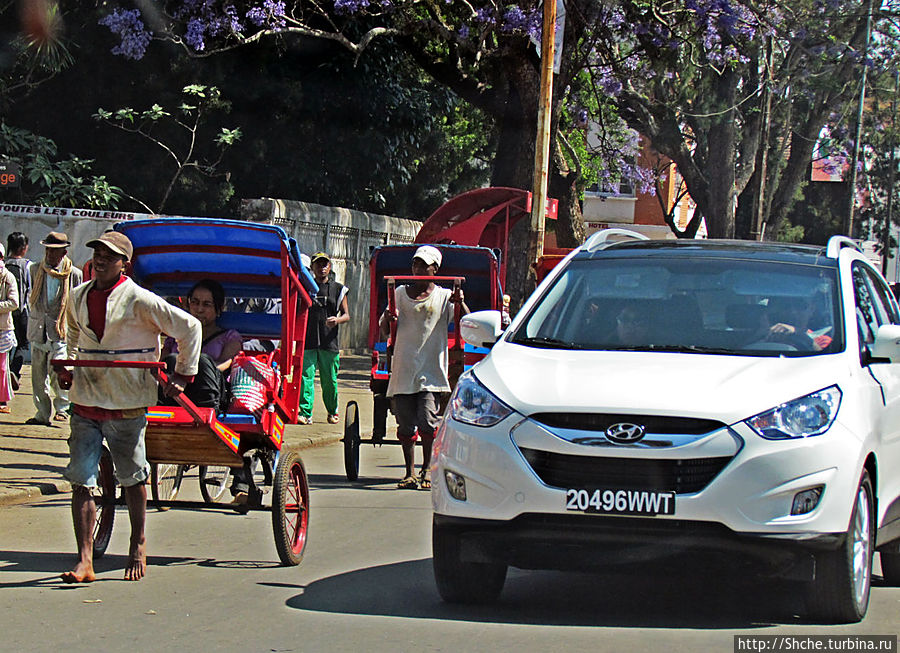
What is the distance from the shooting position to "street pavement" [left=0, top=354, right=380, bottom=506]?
10266 mm

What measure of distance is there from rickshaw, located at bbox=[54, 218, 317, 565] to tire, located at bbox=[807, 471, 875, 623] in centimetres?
298

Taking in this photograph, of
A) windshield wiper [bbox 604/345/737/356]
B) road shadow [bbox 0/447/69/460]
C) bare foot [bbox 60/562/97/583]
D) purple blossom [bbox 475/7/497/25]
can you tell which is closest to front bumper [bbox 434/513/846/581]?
windshield wiper [bbox 604/345/737/356]

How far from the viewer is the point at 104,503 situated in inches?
302

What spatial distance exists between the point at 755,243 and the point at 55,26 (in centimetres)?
1653

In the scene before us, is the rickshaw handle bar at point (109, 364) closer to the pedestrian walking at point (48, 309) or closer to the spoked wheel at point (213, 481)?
the spoked wheel at point (213, 481)

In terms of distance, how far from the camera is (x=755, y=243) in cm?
749

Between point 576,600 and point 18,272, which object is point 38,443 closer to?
point 18,272

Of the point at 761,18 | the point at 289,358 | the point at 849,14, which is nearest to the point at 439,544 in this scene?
the point at 289,358

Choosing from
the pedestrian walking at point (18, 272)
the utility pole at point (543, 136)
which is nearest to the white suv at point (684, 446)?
the pedestrian walking at point (18, 272)

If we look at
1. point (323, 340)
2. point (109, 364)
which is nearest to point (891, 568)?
point (109, 364)

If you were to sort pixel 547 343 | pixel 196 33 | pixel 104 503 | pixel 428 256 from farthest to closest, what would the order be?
1. pixel 196 33
2. pixel 428 256
3. pixel 104 503
4. pixel 547 343

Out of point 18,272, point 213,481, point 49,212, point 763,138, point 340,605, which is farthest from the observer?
point 763,138

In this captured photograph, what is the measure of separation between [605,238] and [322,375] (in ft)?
26.1

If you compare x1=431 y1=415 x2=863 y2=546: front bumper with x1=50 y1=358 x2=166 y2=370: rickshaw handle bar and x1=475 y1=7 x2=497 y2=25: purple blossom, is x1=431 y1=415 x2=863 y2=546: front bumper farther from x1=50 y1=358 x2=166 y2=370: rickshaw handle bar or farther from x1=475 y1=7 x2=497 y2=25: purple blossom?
x1=475 y1=7 x2=497 y2=25: purple blossom
